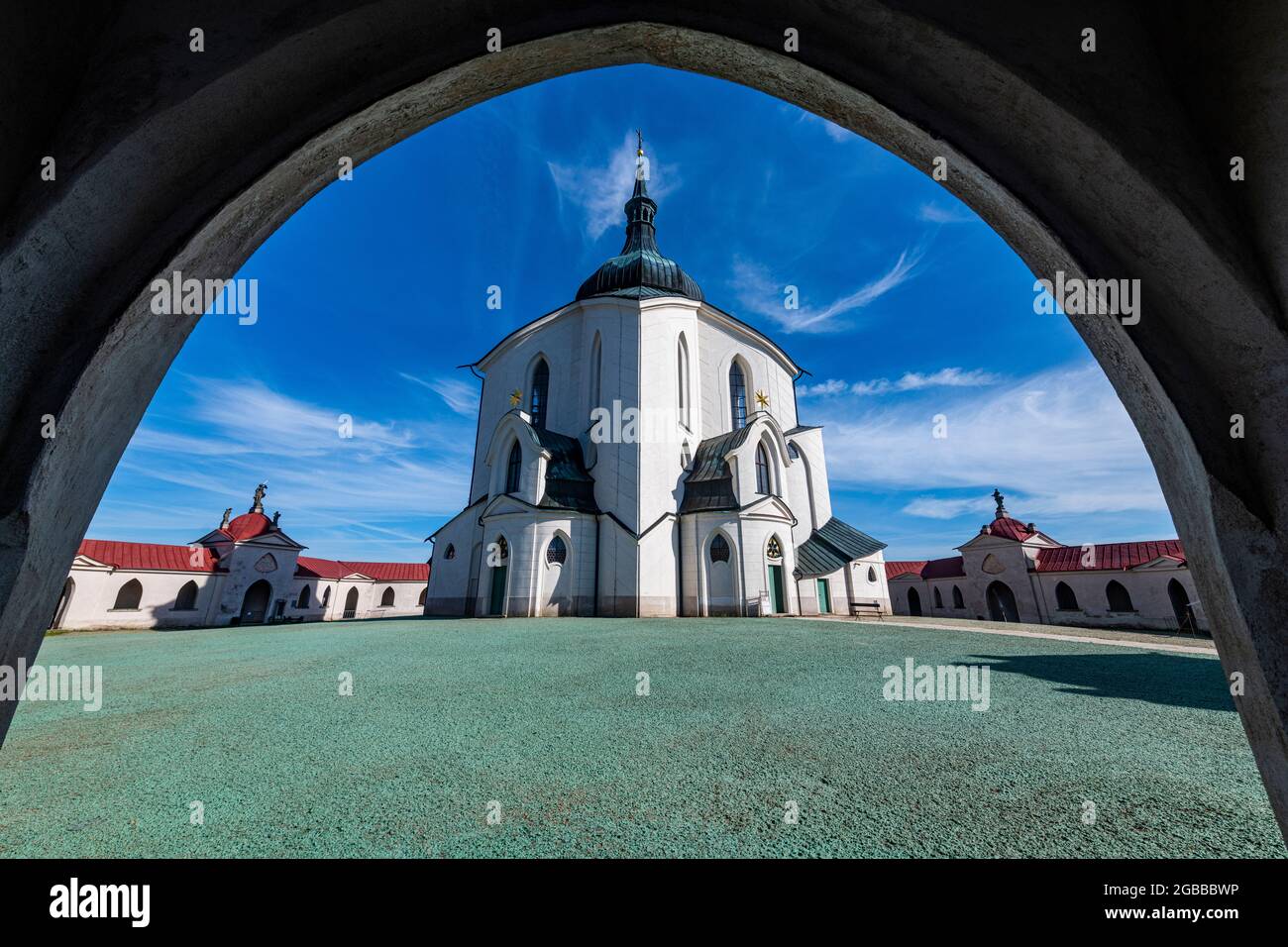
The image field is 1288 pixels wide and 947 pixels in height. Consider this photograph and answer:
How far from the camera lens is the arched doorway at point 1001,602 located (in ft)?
85.5

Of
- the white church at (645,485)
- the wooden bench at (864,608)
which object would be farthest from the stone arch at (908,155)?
the wooden bench at (864,608)

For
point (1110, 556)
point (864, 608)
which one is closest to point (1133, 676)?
point (864, 608)

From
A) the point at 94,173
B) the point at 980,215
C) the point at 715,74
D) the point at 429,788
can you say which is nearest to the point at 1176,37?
the point at 980,215

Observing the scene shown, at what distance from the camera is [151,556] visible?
2200cm

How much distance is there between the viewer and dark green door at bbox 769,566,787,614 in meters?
17.0

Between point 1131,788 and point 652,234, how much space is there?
31.6 metres

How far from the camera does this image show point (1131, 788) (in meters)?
2.39

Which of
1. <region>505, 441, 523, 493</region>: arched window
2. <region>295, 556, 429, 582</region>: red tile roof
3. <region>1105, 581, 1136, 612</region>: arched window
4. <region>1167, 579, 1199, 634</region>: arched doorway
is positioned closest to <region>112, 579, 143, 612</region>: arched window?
<region>295, 556, 429, 582</region>: red tile roof

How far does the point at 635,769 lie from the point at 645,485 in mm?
15761

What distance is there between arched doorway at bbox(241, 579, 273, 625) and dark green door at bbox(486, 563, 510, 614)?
1475 centimetres

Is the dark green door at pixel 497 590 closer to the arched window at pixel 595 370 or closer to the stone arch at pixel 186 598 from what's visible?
the arched window at pixel 595 370

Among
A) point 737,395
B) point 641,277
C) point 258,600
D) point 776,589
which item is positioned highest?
point 641,277

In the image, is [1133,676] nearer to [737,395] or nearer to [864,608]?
[864,608]

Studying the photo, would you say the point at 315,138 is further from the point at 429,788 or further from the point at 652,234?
the point at 652,234
